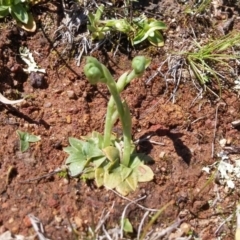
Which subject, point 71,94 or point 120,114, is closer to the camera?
point 120,114

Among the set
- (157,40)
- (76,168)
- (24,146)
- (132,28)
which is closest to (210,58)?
(157,40)

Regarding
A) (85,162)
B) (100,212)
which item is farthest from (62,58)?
(100,212)

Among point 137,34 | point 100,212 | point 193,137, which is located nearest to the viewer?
point 100,212

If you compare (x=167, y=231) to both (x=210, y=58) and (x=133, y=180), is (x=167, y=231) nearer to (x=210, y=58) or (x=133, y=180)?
(x=133, y=180)

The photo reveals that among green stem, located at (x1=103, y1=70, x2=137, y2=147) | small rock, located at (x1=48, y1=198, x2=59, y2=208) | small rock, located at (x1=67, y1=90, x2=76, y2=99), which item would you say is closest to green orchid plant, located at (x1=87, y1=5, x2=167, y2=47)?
small rock, located at (x1=67, y1=90, x2=76, y2=99)

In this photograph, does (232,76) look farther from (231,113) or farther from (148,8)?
(148,8)

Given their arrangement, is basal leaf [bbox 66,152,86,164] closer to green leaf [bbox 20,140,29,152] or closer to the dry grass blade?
green leaf [bbox 20,140,29,152]
